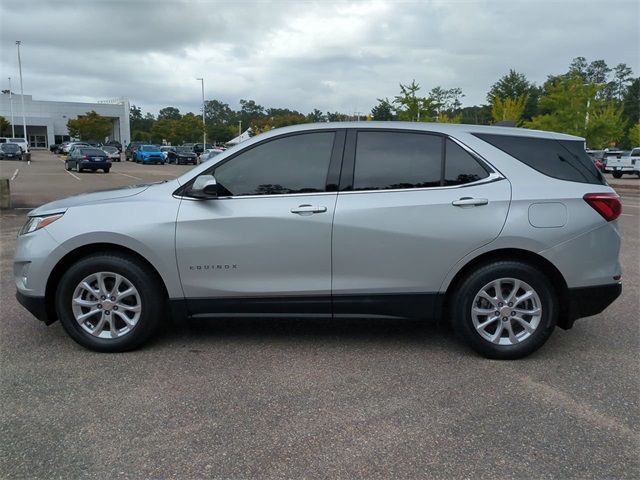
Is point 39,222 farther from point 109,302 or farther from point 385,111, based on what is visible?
point 385,111

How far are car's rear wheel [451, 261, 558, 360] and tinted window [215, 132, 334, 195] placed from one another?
53.8 inches

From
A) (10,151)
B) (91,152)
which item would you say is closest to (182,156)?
(10,151)

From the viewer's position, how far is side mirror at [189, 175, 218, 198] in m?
3.95

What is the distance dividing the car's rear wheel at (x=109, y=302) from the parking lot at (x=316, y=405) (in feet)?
0.53

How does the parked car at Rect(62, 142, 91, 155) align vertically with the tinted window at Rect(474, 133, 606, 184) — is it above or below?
above

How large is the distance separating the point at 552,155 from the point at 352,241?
5.57 feet

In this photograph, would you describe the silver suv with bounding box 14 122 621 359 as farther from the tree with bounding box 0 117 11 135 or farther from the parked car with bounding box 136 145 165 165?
the tree with bounding box 0 117 11 135

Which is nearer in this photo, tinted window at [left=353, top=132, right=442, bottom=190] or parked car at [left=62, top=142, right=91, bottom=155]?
tinted window at [left=353, top=132, right=442, bottom=190]

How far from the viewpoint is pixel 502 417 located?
3266mm

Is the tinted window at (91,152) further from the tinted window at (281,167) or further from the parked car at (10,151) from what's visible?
the tinted window at (281,167)

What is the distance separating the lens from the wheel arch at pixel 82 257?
414cm

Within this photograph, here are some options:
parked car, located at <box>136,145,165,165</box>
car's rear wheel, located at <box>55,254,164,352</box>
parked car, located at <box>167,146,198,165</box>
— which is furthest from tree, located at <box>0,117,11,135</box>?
car's rear wheel, located at <box>55,254,164,352</box>

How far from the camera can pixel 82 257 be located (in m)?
4.18

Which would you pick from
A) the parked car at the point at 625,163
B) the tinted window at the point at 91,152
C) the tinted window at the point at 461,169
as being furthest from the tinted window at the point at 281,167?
the parked car at the point at 625,163
